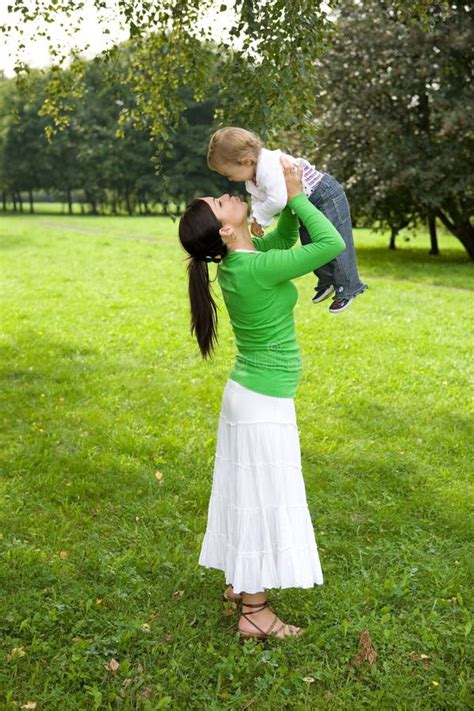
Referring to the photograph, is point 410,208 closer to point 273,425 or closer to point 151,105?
point 151,105

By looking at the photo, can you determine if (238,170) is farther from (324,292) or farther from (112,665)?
(112,665)

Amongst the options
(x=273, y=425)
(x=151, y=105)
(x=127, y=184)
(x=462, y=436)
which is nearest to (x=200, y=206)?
(x=273, y=425)

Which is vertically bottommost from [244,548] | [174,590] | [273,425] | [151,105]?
[174,590]

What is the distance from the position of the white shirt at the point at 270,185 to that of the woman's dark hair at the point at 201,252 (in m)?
0.22

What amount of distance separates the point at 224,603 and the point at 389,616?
95cm

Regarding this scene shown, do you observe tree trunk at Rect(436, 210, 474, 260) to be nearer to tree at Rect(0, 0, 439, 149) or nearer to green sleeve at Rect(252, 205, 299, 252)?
tree at Rect(0, 0, 439, 149)

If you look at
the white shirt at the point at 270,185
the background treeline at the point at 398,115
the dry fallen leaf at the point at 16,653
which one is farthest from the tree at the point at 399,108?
the dry fallen leaf at the point at 16,653

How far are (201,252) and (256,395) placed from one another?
2.43 feet

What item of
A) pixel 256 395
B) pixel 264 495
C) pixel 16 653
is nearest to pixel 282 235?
pixel 256 395

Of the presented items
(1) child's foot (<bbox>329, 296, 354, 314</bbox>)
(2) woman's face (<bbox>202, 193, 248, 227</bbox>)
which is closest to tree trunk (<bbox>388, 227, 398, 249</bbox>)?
(1) child's foot (<bbox>329, 296, 354, 314</bbox>)

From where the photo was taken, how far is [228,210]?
354cm

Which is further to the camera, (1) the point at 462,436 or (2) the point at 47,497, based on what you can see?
(1) the point at 462,436

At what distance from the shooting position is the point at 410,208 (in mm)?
23703

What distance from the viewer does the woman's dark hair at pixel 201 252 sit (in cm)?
352
